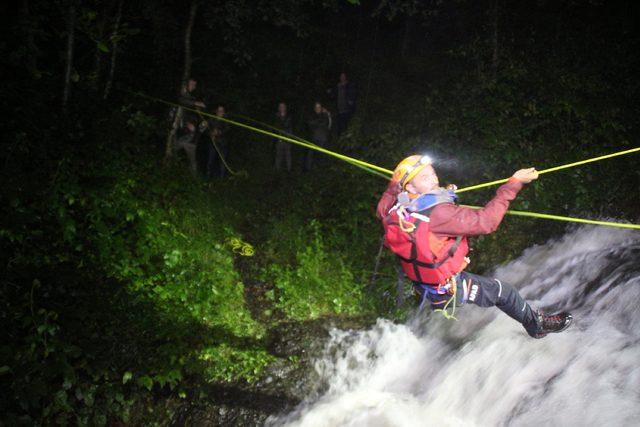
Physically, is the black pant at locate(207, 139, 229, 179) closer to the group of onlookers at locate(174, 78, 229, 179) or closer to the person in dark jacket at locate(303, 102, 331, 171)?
the group of onlookers at locate(174, 78, 229, 179)

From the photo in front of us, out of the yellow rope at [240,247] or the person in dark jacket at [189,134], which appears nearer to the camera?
the yellow rope at [240,247]

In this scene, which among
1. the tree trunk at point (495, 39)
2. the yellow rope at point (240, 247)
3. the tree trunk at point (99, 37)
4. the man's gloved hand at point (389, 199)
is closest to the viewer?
the man's gloved hand at point (389, 199)

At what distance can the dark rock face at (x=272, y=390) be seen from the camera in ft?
17.0

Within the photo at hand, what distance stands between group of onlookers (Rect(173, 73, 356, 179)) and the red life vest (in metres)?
4.69

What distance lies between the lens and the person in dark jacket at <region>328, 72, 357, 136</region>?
36.8 ft

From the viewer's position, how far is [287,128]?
35.2 ft

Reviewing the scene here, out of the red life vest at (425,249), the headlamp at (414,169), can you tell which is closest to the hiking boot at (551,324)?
the red life vest at (425,249)

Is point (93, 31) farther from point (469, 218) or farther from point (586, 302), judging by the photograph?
point (586, 302)

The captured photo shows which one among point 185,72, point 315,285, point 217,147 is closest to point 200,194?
point 217,147

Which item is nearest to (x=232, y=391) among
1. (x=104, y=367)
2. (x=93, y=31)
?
(x=104, y=367)

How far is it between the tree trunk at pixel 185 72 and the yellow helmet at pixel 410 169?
5.78 m

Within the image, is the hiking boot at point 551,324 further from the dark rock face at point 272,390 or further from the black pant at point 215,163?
the black pant at point 215,163

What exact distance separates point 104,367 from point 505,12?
38.6ft

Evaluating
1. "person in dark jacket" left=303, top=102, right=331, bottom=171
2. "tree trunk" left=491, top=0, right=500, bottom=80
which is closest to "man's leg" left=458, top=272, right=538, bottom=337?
"person in dark jacket" left=303, top=102, right=331, bottom=171
